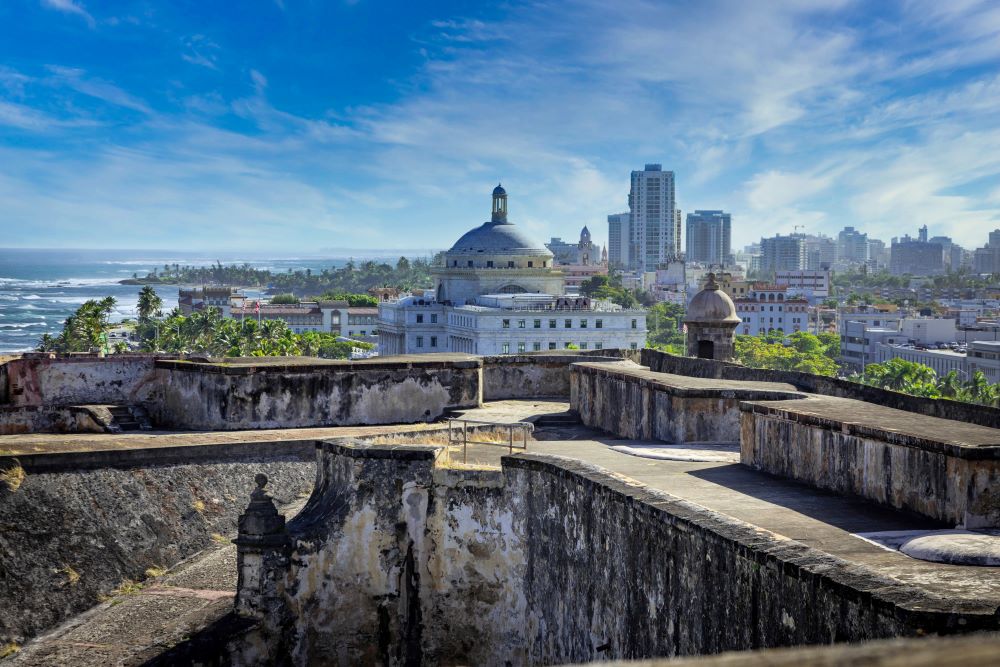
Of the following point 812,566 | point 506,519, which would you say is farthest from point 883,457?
point 506,519

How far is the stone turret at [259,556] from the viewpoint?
12375 millimetres

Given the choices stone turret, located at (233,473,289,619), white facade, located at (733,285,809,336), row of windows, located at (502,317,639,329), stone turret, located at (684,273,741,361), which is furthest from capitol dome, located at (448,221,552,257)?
stone turret, located at (233,473,289,619)

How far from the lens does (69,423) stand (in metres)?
19.0

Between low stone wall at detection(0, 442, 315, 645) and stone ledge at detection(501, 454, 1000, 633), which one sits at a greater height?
stone ledge at detection(501, 454, 1000, 633)

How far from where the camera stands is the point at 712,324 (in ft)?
82.2

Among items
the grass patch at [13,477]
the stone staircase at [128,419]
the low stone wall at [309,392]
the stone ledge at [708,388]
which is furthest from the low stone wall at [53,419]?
the stone ledge at [708,388]

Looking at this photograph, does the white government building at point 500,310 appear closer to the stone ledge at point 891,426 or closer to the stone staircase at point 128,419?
the stone staircase at point 128,419

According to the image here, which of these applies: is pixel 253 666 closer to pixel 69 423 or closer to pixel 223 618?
pixel 223 618

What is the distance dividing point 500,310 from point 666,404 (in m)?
85.8

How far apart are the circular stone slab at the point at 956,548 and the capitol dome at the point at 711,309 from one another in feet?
51.7

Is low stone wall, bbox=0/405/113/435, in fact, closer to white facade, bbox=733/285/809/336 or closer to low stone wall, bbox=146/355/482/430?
low stone wall, bbox=146/355/482/430

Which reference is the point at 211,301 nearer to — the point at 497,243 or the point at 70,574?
the point at 497,243

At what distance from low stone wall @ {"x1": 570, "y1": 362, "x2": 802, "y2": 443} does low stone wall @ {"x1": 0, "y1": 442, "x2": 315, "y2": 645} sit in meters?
4.35

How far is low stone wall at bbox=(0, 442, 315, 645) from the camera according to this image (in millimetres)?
14062
